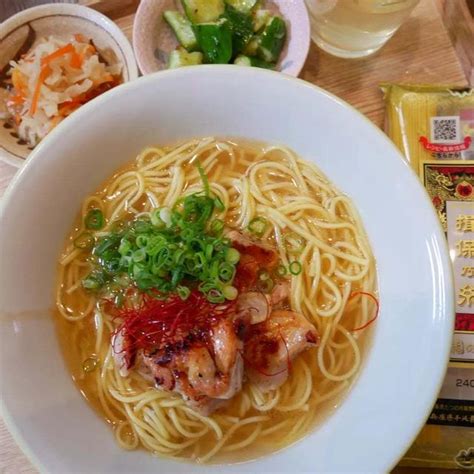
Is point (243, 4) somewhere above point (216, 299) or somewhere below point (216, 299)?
above

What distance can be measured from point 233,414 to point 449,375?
32.1 inches

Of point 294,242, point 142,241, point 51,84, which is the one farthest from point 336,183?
point 51,84

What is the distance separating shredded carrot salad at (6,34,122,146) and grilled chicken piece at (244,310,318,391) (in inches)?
50.1

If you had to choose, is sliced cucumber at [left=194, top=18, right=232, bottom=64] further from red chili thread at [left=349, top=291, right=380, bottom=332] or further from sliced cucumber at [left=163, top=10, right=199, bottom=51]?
red chili thread at [left=349, top=291, right=380, bottom=332]

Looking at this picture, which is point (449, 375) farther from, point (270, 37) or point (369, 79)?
point (270, 37)

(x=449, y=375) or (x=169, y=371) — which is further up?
(x=169, y=371)

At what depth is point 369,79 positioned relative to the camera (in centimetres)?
236

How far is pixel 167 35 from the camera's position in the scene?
243cm

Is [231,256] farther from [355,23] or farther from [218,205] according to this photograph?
[355,23]

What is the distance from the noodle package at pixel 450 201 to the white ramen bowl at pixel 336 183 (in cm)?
41

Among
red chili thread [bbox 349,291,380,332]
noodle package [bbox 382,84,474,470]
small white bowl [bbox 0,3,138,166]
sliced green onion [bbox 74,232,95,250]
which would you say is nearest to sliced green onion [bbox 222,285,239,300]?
red chili thread [bbox 349,291,380,332]

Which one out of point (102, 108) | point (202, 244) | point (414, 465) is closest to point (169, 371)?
point (202, 244)

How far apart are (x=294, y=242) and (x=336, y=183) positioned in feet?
0.86

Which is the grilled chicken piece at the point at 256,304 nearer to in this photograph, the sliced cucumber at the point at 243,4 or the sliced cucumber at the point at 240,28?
the sliced cucumber at the point at 240,28
